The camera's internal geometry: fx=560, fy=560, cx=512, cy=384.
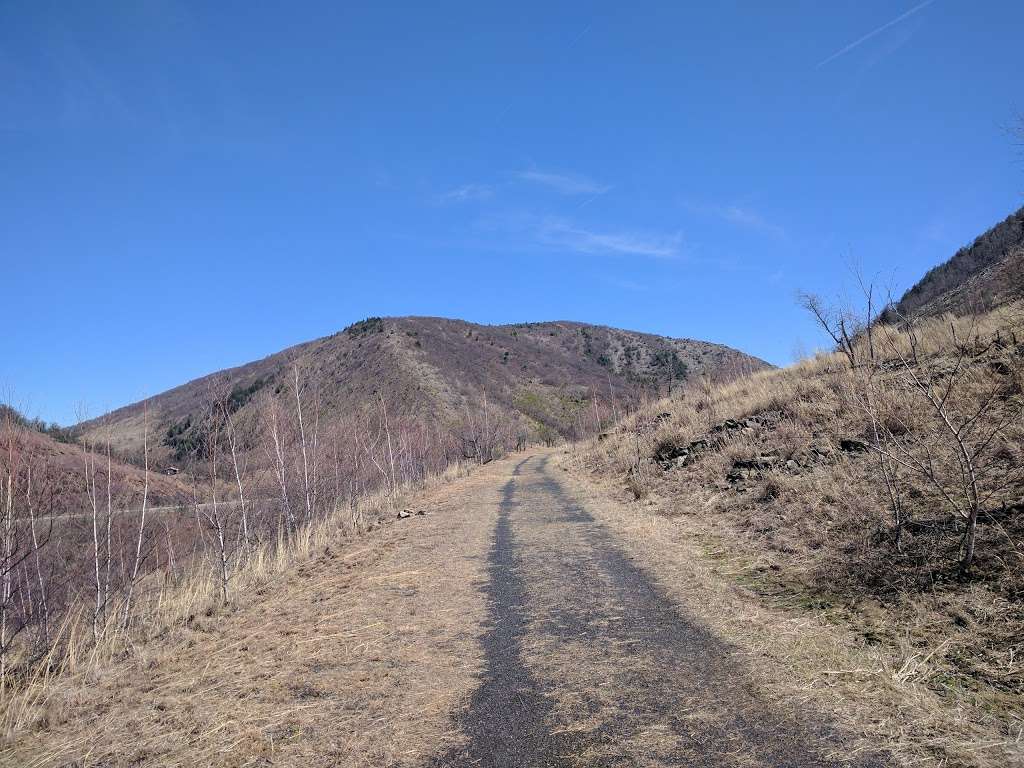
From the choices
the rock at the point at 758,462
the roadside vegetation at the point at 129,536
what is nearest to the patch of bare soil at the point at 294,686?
the roadside vegetation at the point at 129,536

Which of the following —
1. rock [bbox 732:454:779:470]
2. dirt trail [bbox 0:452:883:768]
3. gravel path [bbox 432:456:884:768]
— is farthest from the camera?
rock [bbox 732:454:779:470]

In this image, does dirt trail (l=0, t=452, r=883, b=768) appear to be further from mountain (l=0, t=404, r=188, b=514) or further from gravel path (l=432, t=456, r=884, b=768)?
mountain (l=0, t=404, r=188, b=514)

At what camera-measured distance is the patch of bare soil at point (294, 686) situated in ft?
13.1

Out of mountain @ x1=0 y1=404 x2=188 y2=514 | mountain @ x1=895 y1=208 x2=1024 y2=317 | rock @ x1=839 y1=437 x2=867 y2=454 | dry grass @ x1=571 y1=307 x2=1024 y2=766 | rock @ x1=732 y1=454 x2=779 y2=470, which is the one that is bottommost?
dry grass @ x1=571 y1=307 x2=1024 y2=766

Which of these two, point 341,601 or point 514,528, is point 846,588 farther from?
point 514,528

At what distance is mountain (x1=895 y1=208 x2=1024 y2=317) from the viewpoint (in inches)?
620

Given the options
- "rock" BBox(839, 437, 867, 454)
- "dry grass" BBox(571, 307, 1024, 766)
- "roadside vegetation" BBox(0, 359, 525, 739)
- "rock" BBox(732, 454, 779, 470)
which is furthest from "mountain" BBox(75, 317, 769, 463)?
"rock" BBox(839, 437, 867, 454)

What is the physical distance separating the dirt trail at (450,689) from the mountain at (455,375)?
1715 inches

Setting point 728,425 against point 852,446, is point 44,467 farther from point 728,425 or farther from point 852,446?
point 728,425

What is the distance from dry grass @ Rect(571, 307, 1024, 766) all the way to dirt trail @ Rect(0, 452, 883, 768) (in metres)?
0.44

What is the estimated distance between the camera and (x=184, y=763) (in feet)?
12.7

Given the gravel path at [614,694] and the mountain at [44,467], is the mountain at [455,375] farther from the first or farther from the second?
the gravel path at [614,694]

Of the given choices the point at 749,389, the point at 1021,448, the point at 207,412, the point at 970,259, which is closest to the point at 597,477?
the point at 749,389

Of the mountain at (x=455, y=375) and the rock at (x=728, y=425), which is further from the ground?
the mountain at (x=455, y=375)
